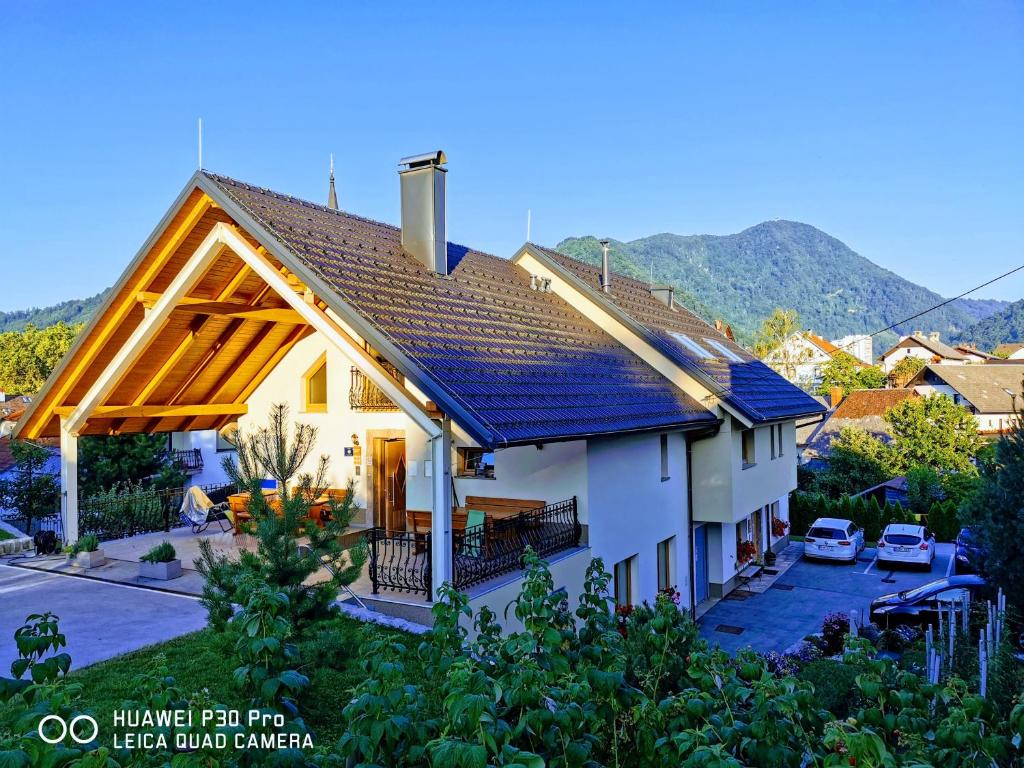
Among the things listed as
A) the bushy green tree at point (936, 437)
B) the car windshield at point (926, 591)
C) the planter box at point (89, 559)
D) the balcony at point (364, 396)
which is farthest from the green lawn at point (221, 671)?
the bushy green tree at point (936, 437)

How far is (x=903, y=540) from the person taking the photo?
21.5 m

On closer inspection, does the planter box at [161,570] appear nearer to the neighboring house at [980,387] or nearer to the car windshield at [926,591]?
the car windshield at [926,591]

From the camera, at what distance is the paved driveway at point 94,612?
8.75 m

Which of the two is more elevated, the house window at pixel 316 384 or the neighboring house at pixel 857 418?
the house window at pixel 316 384

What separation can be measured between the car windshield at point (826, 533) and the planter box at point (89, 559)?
20035 mm

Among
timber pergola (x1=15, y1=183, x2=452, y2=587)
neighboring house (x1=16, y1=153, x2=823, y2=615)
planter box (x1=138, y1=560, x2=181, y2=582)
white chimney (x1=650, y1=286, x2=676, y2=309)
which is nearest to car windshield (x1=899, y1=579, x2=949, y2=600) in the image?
neighboring house (x1=16, y1=153, x2=823, y2=615)

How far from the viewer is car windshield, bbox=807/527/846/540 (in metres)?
22.4

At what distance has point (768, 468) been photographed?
1998 cm

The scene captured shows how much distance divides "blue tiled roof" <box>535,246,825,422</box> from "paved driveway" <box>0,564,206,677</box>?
11.3 m

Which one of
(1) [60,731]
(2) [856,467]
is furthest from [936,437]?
(1) [60,731]

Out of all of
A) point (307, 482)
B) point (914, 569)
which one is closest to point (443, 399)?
point (307, 482)

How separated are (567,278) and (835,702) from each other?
11.8 meters

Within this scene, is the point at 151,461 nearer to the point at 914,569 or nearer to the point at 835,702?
the point at 835,702

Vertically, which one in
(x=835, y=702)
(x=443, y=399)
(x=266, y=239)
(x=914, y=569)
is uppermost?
(x=266, y=239)
